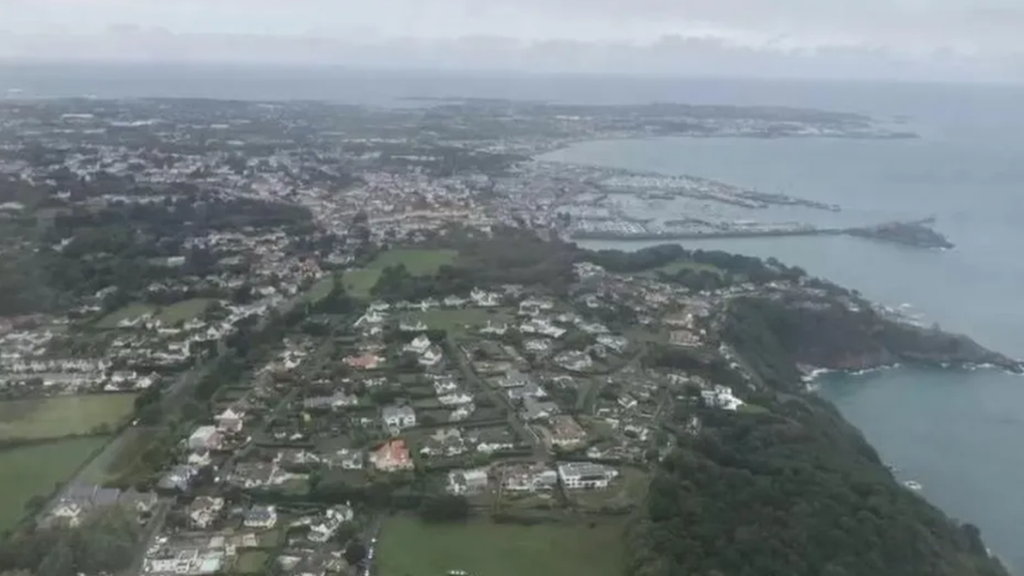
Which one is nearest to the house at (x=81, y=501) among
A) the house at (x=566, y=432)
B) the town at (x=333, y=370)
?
the town at (x=333, y=370)

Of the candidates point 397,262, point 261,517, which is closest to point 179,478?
point 261,517

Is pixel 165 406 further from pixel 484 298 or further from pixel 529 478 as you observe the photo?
pixel 484 298

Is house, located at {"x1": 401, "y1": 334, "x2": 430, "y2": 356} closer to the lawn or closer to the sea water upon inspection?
the lawn

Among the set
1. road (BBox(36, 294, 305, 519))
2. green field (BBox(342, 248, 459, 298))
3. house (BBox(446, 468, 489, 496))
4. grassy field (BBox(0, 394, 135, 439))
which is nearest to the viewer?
road (BBox(36, 294, 305, 519))

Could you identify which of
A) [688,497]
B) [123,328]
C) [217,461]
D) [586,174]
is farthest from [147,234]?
[586,174]

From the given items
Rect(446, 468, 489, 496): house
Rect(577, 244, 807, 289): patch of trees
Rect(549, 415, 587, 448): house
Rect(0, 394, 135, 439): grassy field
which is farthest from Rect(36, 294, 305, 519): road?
Rect(577, 244, 807, 289): patch of trees
